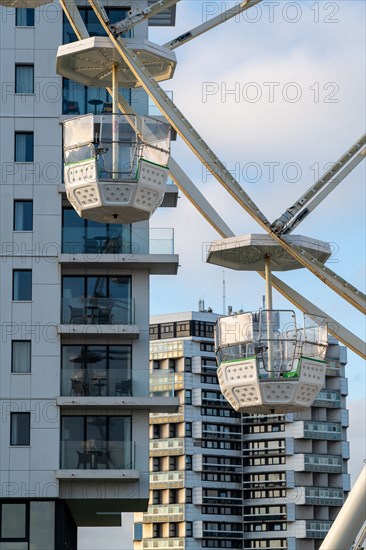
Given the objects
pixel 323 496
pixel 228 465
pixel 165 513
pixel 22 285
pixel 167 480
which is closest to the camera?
pixel 22 285

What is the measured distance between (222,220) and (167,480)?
5241 inches

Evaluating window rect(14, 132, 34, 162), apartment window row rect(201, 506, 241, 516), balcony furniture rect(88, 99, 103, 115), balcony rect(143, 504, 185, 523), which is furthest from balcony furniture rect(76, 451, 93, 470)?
apartment window row rect(201, 506, 241, 516)

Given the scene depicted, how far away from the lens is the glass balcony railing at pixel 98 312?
5019 cm

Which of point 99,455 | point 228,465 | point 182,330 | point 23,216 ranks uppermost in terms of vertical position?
point 182,330

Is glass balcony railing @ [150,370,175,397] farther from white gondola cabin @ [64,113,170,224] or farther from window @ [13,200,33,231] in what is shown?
white gondola cabin @ [64,113,170,224]

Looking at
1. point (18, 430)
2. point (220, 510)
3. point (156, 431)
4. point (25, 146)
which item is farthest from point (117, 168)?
point (220, 510)

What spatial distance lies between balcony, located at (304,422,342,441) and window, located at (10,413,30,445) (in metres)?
104

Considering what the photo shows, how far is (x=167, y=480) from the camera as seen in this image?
149875 millimetres

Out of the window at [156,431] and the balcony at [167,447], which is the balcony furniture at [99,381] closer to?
the balcony at [167,447]

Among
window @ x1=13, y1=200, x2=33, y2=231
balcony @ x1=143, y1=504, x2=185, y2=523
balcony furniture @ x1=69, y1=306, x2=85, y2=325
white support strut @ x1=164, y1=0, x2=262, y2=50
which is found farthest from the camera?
balcony @ x1=143, y1=504, x2=185, y2=523

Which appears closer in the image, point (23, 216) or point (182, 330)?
point (23, 216)

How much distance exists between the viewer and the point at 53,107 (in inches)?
2019

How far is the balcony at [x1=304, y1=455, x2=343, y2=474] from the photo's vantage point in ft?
495

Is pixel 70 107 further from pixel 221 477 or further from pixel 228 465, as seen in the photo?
pixel 228 465
